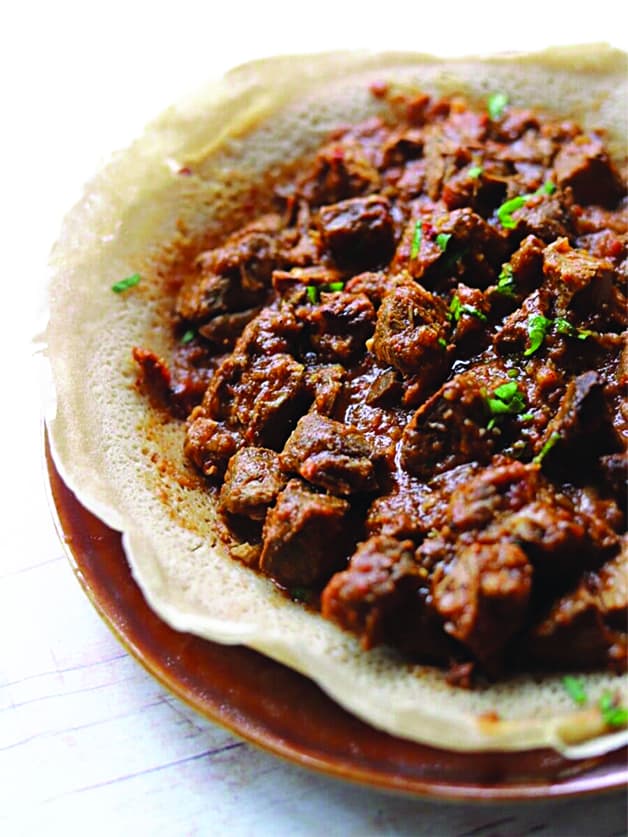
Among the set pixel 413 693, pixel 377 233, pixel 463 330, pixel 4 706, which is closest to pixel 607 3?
pixel 377 233

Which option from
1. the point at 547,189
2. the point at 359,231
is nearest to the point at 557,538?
the point at 359,231

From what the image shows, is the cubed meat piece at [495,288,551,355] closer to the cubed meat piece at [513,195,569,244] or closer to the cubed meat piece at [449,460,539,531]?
the cubed meat piece at [513,195,569,244]

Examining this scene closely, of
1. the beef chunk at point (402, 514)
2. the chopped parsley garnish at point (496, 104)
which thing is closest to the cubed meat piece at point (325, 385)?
the beef chunk at point (402, 514)

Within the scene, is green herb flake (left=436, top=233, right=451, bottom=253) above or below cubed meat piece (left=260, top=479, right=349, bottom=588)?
above

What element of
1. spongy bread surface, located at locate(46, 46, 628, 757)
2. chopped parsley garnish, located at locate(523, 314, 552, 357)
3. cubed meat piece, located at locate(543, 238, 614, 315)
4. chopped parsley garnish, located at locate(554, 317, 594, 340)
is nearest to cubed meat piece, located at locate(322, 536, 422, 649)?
spongy bread surface, located at locate(46, 46, 628, 757)

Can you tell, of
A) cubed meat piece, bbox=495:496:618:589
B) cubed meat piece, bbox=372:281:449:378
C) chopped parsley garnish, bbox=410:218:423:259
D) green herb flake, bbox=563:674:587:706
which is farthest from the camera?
chopped parsley garnish, bbox=410:218:423:259

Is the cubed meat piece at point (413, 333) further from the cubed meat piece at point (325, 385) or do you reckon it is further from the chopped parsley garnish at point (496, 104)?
the chopped parsley garnish at point (496, 104)

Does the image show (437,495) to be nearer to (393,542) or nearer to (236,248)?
(393,542)
